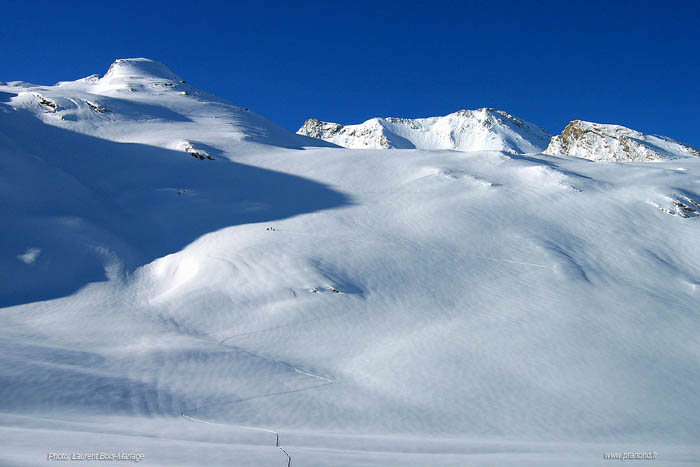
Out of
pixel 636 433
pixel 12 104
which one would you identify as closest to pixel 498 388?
pixel 636 433

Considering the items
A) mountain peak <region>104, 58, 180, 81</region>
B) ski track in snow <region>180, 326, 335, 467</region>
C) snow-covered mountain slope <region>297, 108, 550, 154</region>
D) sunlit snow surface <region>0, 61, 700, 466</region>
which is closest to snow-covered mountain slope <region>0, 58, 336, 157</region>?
mountain peak <region>104, 58, 180, 81</region>

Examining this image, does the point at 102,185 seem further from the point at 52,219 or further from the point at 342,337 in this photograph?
the point at 342,337

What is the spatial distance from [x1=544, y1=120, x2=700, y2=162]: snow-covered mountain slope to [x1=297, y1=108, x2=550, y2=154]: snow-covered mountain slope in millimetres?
46173

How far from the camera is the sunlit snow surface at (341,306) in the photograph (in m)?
6.11

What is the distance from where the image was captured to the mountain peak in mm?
35656

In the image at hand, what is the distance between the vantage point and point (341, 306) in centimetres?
1041

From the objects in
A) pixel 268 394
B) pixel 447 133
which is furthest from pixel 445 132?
pixel 268 394

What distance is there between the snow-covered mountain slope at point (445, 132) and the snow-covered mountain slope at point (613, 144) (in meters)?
46.2

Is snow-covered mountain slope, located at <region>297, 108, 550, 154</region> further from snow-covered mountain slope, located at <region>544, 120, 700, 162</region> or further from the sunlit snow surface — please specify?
the sunlit snow surface

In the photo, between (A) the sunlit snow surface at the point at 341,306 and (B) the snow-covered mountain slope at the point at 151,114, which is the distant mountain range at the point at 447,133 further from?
(A) the sunlit snow surface at the point at 341,306

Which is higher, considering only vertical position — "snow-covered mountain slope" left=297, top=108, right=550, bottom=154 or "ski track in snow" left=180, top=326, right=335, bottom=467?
"snow-covered mountain slope" left=297, top=108, right=550, bottom=154

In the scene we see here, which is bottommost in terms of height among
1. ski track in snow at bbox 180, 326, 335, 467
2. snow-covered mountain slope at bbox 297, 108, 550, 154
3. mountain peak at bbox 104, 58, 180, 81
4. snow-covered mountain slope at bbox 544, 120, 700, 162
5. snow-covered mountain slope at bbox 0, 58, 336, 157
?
ski track in snow at bbox 180, 326, 335, 467

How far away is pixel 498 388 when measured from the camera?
7684 mm

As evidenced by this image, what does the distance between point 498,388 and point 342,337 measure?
3.23m
